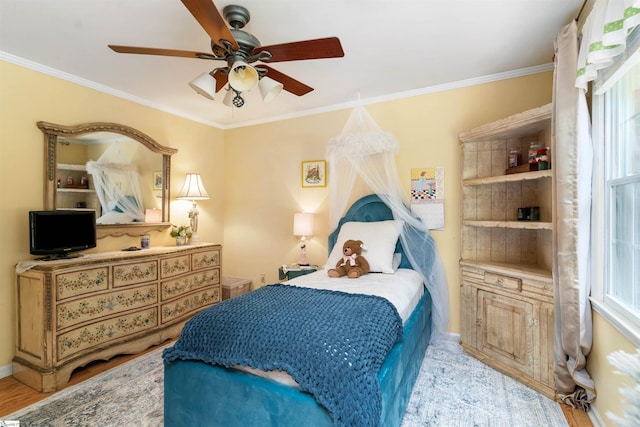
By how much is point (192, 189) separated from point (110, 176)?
0.89m

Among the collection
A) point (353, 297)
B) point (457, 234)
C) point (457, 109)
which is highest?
Result: point (457, 109)

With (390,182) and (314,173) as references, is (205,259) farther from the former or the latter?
(390,182)

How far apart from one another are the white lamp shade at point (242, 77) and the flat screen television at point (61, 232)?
2.10 metres

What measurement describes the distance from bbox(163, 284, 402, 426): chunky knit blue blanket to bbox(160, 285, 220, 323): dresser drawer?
1.55 meters

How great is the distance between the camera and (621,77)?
1.70 m

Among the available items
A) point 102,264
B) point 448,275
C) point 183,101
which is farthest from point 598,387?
point 183,101

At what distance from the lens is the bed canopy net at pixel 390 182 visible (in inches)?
116

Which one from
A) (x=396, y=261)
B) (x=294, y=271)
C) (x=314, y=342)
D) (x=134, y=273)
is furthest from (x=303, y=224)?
(x=314, y=342)

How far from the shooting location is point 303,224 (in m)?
3.69

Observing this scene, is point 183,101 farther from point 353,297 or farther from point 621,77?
point 621,77

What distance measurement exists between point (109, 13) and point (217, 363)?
7.64 ft

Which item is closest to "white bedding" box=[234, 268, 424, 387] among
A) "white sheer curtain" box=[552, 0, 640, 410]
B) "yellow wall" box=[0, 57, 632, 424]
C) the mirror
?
"yellow wall" box=[0, 57, 632, 424]

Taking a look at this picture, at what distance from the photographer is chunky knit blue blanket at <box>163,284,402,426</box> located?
4.43 ft

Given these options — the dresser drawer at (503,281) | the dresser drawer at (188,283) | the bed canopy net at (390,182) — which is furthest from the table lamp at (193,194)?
the dresser drawer at (503,281)
